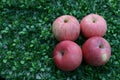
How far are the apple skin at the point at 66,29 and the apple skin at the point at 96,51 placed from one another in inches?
5.6

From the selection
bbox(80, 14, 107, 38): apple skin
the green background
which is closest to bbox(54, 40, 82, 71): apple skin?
the green background

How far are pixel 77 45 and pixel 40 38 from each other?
43cm

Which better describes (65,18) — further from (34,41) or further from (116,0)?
(116,0)

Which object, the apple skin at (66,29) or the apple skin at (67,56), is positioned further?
the apple skin at (66,29)

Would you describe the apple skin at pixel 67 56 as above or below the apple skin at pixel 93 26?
below

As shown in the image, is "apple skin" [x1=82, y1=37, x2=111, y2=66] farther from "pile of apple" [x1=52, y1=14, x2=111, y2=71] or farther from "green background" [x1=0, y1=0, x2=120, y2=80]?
"green background" [x1=0, y1=0, x2=120, y2=80]

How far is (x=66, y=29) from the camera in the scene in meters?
2.44

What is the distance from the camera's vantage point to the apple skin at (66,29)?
2441 mm

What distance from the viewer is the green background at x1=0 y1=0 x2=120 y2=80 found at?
8.02 ft

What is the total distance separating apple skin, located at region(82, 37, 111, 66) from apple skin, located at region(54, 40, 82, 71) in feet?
0.24

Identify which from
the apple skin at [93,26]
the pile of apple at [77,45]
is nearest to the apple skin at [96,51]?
the pile of apple at [77,45]

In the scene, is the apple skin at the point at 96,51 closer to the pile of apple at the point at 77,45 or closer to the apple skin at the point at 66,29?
the pile of apple at the point at 77,45

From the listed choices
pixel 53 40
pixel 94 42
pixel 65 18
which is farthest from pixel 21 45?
pixel 94 42

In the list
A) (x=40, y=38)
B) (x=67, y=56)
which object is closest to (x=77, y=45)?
(x=67, y=56)
